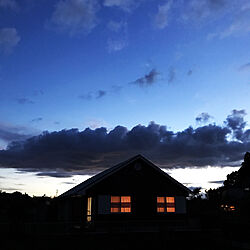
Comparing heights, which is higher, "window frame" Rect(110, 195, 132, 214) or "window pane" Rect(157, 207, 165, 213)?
"window frame" Rect(110, 195, 132, 214)

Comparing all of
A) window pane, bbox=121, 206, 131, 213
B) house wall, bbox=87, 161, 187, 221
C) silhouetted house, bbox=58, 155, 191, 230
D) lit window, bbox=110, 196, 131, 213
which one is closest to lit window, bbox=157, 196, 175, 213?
silhouetted house, bbox=58, 155, 191, 230

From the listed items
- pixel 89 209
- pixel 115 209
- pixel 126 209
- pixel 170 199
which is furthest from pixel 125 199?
pixel 170 199

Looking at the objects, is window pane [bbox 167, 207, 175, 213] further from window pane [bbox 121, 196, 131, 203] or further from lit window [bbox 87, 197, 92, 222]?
lit window [bbox 87, 197, 92, 222]

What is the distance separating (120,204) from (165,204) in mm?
4262

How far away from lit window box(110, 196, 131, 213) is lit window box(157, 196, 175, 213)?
113 inches

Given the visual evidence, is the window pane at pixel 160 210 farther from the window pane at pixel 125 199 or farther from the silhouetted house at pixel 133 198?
the window pane at pixel 125 199

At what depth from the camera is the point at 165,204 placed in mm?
28703

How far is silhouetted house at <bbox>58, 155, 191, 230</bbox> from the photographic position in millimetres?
26219

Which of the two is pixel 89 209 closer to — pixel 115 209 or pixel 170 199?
pixel 115 209

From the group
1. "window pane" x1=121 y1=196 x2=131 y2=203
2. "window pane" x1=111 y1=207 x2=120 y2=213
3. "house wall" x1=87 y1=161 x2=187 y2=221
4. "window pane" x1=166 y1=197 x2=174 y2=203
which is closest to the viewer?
"house wall" x1=87 y1=161 x2=187 y2=221

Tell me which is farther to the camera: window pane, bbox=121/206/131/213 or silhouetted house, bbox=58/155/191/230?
window pane, bbox=121/206/131/213

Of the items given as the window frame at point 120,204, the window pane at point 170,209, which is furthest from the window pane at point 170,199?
the window frame at point 120,204

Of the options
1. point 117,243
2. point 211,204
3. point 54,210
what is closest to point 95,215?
point 117,243

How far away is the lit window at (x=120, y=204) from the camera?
27047mm
